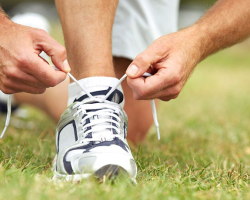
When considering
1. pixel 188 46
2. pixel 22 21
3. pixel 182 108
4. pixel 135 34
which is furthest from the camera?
pixel 182 108

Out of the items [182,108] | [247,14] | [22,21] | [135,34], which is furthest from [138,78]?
[182,108]

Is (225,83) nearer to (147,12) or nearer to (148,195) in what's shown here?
(147,12)

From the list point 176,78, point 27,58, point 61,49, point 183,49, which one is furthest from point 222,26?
point 27,58

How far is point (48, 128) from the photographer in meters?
2.15

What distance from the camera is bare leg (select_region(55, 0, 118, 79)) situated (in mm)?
1224

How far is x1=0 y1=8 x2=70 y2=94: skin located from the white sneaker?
0.15 meters

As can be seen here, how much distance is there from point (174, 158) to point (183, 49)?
0.61 metres

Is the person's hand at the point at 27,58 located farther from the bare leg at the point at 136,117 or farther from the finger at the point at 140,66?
the bare leg at the point at 136,117

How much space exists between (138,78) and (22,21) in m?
1.51

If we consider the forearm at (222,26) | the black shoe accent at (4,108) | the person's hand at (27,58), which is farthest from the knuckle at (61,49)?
the black shoe accent at (4,108)

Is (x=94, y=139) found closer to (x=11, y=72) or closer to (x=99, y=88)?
(x=99, y=88)

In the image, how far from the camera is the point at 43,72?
3.27 feet

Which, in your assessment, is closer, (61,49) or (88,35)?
(61,49)

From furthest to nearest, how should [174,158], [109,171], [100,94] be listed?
[174,158]
[100,94]
[109,171]
